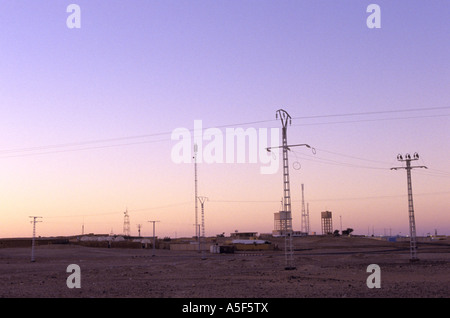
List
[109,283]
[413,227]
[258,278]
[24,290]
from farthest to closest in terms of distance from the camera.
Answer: [413,227] < [258,278] < [109,283] < [24,290]

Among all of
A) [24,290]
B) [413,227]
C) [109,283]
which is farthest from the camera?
[413,227]

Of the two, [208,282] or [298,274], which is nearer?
[208,282]

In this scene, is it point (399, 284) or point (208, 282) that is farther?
point (208, 282)

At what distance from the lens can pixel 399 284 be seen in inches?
1312

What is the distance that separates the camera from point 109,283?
36.2 m

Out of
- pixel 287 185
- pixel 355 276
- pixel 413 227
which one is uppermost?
pixel 287 185

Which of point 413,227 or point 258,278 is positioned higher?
point 413,227

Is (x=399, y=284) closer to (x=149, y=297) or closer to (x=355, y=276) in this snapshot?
(x=355, y=276)
